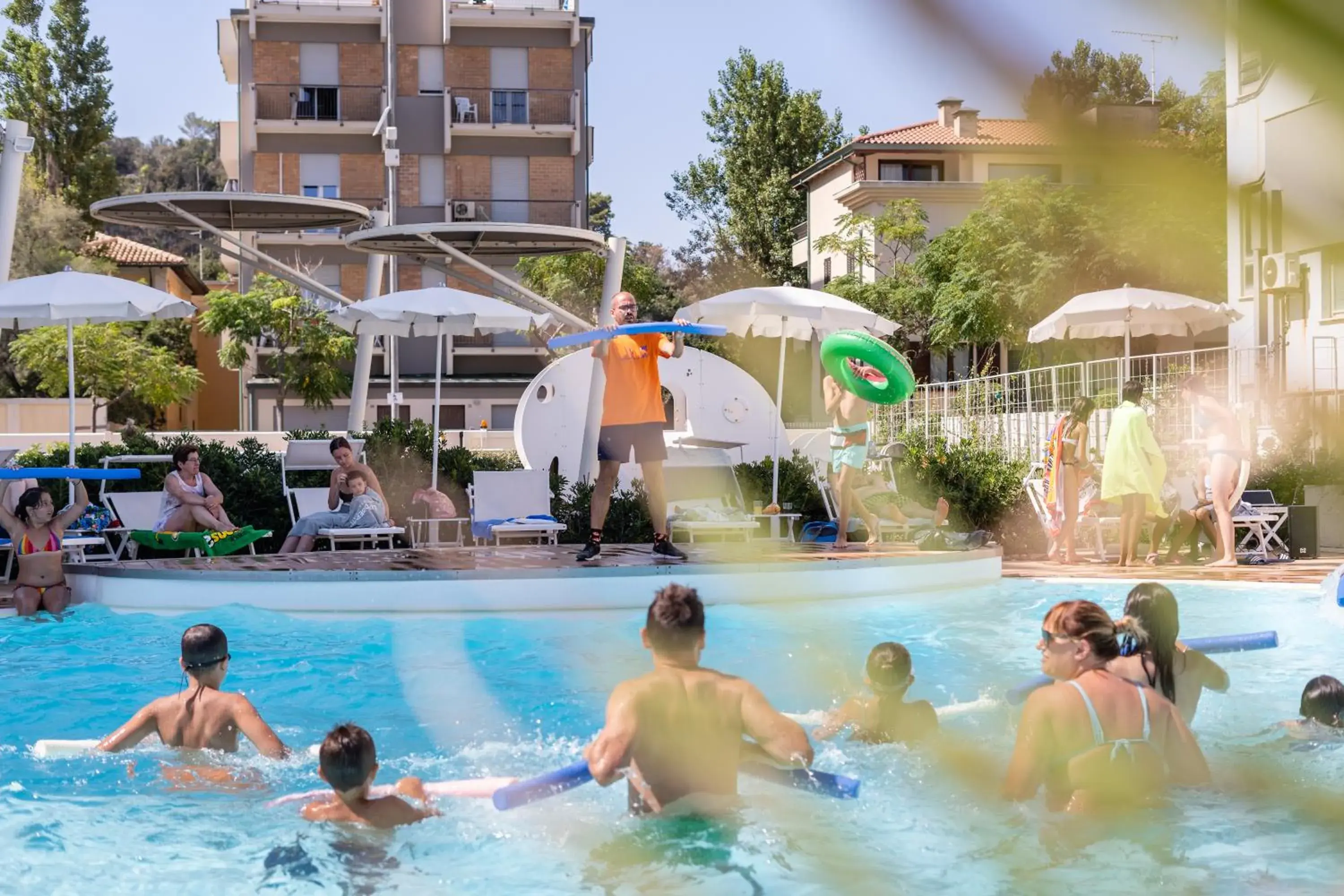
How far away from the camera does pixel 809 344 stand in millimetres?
18484

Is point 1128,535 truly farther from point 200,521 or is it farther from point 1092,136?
point 1092,136

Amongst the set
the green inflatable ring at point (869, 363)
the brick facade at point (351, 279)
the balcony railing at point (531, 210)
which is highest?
the balcony railing at point (531, 210)

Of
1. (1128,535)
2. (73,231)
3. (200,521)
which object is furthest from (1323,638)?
(73,231)

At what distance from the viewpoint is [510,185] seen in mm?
45562

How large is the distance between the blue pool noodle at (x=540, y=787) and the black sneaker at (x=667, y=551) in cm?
683

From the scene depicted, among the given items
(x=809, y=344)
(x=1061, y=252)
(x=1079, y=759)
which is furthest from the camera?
(x=809, y=344)

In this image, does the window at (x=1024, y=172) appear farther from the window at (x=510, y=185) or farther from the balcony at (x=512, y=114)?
the window at (x=510, y=185)

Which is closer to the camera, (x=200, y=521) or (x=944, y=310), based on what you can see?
(x=200, y=521)

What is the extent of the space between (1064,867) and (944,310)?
20639 millimetres

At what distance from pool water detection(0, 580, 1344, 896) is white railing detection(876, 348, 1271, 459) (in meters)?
4.68

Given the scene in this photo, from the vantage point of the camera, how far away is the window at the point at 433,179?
4500cm

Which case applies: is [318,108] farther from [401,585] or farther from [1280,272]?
[1280,272]

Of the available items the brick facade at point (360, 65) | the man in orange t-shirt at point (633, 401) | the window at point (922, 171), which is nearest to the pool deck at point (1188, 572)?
the man in orange t-shirt at point (633, 401)

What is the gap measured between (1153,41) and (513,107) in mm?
45964
